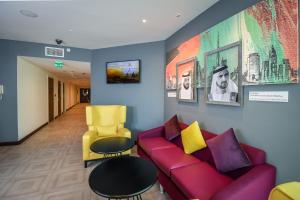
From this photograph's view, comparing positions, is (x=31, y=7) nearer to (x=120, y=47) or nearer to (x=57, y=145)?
(x=120, y=47)

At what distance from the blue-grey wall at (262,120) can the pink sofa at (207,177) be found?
0.35 ft

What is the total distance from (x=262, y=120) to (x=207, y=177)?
2.77ft

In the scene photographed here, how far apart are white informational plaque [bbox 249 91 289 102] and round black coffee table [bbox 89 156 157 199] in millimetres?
1361

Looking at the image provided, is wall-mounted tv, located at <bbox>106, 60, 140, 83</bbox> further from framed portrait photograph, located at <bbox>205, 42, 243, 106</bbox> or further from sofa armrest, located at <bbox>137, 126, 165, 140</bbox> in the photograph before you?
framed portrait photograph, located at <bbox>205, 42, 243, 106</bbox>

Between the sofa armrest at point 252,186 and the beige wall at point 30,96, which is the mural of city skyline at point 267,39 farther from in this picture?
the beige wall at point 30,96

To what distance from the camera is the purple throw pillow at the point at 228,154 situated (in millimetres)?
1712

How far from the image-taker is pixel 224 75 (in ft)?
7.27

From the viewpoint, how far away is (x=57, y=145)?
13.5 feet

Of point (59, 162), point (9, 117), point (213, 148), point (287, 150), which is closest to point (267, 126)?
point (287, 150)

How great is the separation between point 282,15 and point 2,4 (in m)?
3.56

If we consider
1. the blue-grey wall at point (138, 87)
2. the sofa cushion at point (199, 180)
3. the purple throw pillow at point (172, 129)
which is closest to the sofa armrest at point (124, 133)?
the purple throw pillow at point (172, 129)

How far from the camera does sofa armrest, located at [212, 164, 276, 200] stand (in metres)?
1.29

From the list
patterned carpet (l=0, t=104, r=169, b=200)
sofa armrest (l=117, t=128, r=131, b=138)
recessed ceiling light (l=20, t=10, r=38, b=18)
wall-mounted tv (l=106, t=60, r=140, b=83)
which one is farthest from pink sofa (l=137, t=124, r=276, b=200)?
recessed ceiling light (l=20, t=10, r=38, b=18)

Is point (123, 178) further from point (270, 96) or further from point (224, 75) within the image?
point (224, 75)
